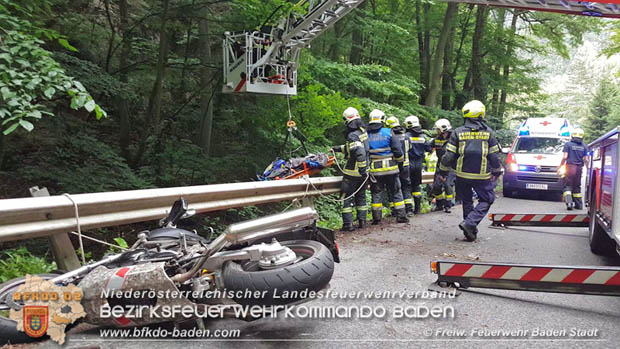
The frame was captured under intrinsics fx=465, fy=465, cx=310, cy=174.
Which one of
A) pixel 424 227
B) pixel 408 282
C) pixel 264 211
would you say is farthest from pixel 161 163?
pixel 408 282

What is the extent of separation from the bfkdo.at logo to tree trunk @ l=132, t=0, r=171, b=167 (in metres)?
7.39

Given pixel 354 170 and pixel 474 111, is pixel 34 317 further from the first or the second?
pixel 474 111

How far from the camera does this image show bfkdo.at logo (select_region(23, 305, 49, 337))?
2939mm

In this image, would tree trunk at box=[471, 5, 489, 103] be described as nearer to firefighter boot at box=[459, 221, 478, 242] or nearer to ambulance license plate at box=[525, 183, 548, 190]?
ambulance license plate at box=[525, 183, 548, 190]

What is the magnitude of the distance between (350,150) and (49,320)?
554cm

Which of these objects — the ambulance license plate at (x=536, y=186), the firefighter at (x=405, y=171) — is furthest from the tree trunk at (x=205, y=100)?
the ambulance license plate at (x=536, y=186)

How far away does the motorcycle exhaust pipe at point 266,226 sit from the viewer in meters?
2.81

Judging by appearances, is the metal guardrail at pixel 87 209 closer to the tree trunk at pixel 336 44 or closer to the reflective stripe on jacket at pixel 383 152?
the reflective stripe on jacket at pixel 383 152

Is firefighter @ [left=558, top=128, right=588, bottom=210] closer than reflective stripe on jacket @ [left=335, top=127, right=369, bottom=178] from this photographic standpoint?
No

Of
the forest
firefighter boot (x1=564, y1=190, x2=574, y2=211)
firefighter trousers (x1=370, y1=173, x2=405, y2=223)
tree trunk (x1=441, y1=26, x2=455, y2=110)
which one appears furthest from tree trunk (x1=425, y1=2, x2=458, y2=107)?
firefighter trousers (x1=370, y1=173, x2=405, y2=223)

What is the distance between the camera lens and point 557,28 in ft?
78.1

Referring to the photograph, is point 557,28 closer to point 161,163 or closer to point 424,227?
point 424,227

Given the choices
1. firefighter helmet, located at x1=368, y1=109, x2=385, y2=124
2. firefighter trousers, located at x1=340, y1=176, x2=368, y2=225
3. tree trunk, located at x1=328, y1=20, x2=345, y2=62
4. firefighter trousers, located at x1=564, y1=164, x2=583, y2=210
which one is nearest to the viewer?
firefighter trousers, located at x1=340, y1=176, x2=368, y2=225

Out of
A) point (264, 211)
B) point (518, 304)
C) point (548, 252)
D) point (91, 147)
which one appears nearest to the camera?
point (518, 304)
